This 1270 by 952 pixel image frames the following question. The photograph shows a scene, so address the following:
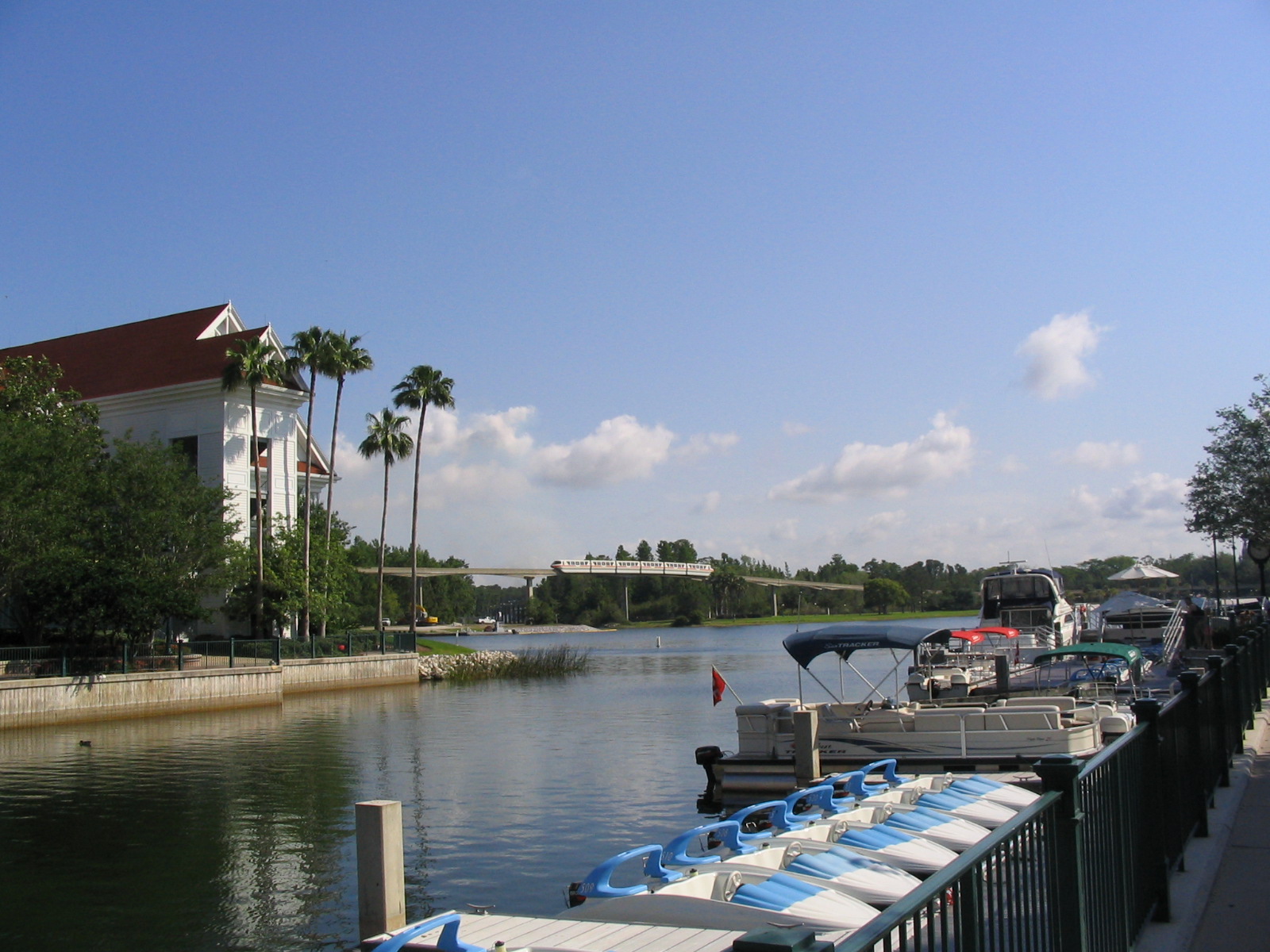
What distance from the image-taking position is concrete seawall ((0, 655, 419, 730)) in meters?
38.5

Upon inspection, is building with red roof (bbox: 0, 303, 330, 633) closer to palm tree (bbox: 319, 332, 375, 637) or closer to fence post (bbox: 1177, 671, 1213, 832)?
palm tree (bbox: 319, 332, 375, 637)

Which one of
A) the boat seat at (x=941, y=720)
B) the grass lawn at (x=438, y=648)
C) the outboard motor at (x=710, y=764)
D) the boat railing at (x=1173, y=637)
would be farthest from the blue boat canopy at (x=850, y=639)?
the grass lawn at (x=438, y=648)

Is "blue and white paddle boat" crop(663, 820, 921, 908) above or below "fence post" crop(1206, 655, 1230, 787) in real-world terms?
below

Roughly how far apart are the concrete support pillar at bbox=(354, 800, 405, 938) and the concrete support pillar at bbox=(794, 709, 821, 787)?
476 inches

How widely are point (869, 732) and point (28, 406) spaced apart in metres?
44.3

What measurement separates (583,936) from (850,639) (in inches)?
635

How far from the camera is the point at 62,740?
34.9m

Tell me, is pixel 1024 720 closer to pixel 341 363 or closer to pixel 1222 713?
pixel 1222 713

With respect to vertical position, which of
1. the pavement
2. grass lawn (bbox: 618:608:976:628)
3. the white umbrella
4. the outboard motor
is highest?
the white umbrella

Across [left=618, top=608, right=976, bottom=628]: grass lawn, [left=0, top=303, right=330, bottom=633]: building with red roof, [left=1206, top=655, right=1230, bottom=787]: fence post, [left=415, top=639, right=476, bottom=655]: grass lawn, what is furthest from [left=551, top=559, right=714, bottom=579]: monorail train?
[left=1206, top=655, right=1230, bottom=787]: fence post

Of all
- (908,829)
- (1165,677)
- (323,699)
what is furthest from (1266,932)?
(323,699)

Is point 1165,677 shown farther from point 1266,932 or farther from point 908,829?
point 1266,932

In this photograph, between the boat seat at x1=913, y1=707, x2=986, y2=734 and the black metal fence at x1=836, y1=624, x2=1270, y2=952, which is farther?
the boat seat at x1=913, y1=707, x2=986, y2=734

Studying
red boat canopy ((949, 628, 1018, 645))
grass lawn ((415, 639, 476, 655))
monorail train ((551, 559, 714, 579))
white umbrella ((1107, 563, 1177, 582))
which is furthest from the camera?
monorail train ((551, 559, 714, 579))
